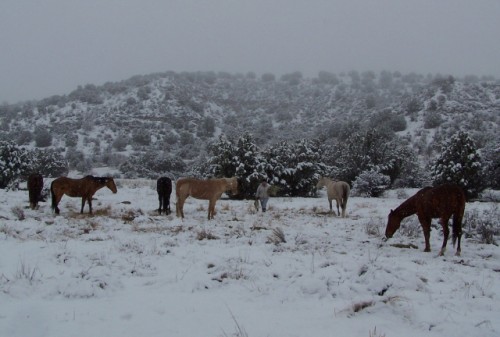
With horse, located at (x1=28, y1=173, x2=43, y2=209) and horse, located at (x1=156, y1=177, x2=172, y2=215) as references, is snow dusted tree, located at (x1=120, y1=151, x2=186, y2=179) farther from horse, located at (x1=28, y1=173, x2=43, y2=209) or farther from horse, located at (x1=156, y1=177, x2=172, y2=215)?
horse, located at (x1=156, y1=177, x2=172, y2=215)

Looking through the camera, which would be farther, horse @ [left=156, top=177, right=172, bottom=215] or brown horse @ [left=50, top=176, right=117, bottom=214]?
horse @ [left=156, top=177, right=172, bottom=215]

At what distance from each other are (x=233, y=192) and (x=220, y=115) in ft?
229

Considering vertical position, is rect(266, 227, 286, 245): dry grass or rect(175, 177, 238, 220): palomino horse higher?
rect(175, 177, 238, 220): palomino horse

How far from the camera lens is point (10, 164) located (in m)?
25.9

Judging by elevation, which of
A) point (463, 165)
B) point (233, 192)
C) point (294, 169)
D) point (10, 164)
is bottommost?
point (233, 192)

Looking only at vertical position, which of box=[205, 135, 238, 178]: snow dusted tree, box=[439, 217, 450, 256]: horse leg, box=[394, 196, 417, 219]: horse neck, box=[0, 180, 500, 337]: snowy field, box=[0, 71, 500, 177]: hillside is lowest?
box=[0, 180, 500, 337]: snowy field

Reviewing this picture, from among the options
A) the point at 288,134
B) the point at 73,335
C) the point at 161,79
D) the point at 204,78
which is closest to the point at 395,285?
the point at 73,335

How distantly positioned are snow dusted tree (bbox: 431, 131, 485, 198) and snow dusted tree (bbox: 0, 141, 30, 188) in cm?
2919

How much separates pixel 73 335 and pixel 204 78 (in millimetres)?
115055

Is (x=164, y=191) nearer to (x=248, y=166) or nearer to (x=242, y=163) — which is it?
(x=242, y=163)

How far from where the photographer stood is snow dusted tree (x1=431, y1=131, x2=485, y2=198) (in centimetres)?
2564

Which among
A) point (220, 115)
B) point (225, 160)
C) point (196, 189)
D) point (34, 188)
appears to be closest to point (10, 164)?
point (225, 160)

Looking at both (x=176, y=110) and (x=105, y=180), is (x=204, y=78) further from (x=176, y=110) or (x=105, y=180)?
(x=105, y=180)

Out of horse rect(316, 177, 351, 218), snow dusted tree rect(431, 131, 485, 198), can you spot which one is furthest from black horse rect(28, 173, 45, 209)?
A: snow dusted tree rect(431, 131, 485, 198)
